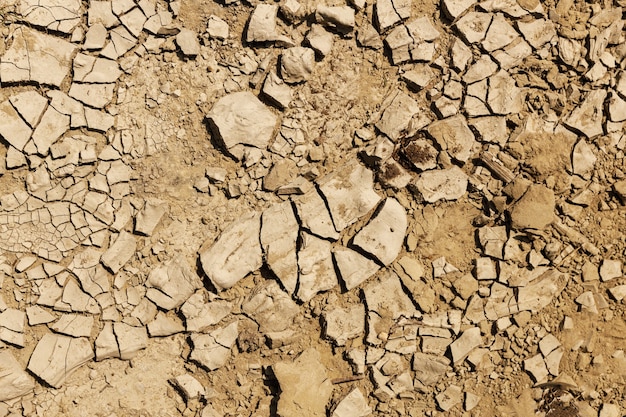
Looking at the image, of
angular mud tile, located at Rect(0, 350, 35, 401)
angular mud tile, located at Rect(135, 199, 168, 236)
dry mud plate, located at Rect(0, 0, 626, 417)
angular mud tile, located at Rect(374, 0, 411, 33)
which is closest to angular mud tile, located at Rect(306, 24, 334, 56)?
dry mud plate, located at Rect(0, 0, 626, 417)

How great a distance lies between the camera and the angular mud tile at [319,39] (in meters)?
2.90

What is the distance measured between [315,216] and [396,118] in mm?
596

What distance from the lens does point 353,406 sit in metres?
2.90

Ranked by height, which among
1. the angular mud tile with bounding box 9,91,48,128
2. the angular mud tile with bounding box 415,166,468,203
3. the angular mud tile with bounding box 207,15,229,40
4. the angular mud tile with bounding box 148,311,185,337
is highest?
the angular mud tile with bounding box 207,15,229,40

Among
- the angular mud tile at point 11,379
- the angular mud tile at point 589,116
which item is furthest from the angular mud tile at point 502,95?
the angular mud tile at point 11,379

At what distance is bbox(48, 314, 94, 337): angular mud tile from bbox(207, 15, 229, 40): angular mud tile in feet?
4.58

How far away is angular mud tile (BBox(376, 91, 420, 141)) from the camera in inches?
116

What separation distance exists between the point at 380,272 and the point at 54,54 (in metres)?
1.77

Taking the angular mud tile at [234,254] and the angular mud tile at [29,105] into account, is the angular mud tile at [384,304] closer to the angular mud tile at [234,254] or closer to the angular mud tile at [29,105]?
the angular mud tile at [234,254]

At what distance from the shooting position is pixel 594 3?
310 centimetres

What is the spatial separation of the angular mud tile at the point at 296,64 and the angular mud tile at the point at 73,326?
55.7 inches

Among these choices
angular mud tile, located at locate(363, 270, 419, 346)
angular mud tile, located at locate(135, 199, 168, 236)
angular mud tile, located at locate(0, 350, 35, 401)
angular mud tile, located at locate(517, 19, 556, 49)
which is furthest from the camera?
angular mud tile, located at locate(517, 19, 556, 49)

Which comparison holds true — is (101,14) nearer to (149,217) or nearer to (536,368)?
(149,217)

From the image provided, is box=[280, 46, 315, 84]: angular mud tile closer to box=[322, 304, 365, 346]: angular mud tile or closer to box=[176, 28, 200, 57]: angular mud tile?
box=[176, 28, 200, 57]: angular mud tile
